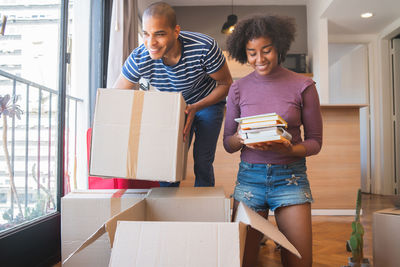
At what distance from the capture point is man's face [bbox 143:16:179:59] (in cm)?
120

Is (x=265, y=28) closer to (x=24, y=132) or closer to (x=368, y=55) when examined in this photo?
(x=24, y=132)

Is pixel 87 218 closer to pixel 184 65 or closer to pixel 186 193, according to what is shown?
pixel 186 193

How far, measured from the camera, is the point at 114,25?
2.52 meters

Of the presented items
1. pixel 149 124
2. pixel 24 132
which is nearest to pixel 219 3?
pixel 24 132

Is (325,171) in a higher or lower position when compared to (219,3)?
lower

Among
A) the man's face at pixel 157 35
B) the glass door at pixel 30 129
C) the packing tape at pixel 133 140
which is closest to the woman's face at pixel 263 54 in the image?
the man's face at pixel 157 35

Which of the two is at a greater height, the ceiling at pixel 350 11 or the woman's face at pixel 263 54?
the ceiling at pixel 350 11

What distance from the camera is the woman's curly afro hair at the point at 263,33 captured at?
1173 mm

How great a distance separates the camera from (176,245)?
69 centimetres

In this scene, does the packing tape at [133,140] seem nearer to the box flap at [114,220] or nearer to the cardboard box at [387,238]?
the box flap at [114,220]

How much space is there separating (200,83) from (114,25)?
1396mm

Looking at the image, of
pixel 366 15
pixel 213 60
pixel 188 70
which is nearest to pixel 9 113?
pixel 188 70

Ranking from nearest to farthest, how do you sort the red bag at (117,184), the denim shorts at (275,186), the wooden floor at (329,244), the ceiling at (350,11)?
the denim shorts at (275,186) → the red bag at (117,184) → the wooden floor at (329,244) → the ceiling at (350,11)

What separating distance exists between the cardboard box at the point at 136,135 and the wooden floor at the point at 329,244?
958 mm
